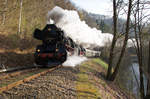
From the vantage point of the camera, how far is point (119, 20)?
1212cm

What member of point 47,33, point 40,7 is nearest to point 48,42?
point 47,33

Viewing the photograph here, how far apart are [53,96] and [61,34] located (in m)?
7.04

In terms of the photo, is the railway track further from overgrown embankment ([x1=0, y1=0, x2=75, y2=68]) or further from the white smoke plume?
the white smoke plume

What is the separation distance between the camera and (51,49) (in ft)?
36.6

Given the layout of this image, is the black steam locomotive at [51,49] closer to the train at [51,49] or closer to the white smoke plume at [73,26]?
the train at [51,49]

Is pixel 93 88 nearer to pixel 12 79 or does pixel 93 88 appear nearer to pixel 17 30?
pixel 12 79

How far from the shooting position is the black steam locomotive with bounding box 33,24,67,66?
35.6 feet

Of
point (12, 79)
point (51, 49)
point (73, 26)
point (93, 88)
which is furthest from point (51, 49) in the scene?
point (73, 26)

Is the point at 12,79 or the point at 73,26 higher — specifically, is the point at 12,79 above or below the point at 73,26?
below

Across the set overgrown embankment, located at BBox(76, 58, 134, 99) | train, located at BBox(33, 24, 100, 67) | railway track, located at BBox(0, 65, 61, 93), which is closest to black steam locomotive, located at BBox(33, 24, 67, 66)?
train, located at BBox(33, 24, 100, 67)

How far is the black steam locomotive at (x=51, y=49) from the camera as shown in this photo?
10.8 meters

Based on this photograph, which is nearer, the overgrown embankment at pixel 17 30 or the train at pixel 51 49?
the train at pixel 51 49

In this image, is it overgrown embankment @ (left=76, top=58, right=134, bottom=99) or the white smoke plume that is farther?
the white smoke plume

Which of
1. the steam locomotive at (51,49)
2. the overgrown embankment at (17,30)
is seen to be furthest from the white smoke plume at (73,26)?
the overgrown embankment at (17,30)
